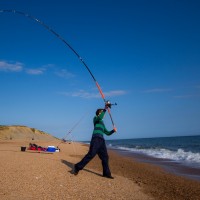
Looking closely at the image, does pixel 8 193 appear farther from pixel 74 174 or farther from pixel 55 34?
pixel 55 34

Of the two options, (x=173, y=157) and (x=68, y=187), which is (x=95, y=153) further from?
(x=173, y=157)

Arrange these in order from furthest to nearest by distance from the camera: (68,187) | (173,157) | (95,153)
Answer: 1. (173,157)
2. (95,153)
3. (68,187)

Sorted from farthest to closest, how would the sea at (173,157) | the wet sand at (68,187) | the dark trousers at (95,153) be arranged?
the sea at (173,157), the dark trousers at (95,153), the wet sand at (68,187)

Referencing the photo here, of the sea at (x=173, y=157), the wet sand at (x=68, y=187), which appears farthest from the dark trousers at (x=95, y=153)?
the sea at (x=173, y=157)

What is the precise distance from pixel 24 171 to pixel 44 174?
716 mm

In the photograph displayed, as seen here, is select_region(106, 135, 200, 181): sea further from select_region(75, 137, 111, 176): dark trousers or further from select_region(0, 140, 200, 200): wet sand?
select_region(75, 137, 111, 176): dark trousers

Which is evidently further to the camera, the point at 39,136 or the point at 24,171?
the point at 39,136

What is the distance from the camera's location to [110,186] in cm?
747

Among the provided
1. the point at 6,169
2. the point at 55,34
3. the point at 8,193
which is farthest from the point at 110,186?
the point at 55,34

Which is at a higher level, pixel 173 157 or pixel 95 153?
pixel 95 153

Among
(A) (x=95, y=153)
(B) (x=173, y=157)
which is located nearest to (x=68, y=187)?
(A) (x=95, y=153)

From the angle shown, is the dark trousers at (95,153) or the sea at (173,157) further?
the sea at (173,157)

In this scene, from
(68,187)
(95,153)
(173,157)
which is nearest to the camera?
(68,187)

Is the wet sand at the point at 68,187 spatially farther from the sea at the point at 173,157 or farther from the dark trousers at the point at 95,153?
the sea at the point at 173,157
